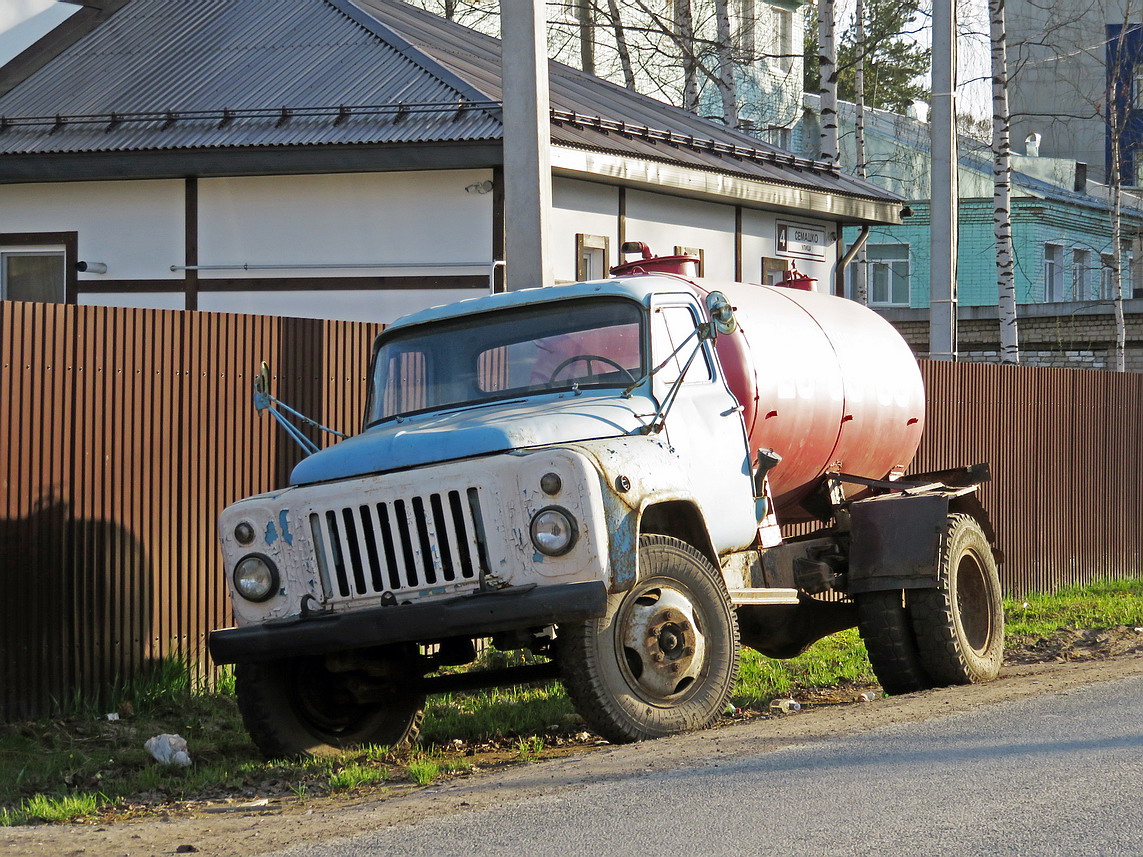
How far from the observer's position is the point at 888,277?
140 feet

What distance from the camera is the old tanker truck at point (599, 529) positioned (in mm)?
7016

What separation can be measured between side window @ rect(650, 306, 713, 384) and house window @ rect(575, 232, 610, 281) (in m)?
8.45

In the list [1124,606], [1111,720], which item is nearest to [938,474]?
[1111,720]

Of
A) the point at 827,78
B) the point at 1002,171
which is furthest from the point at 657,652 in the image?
the point at 1002,171

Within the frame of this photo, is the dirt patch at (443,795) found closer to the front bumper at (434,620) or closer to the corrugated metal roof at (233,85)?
the front bumper at (434,620)

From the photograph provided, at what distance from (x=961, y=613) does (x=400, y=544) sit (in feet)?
14.7

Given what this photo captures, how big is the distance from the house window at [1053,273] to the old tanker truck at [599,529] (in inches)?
1273

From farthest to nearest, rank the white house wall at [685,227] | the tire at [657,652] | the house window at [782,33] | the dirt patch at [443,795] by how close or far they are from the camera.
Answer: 1. the house window at [782,33]
2. the white house wall at [685,227]
3. the tire at [657,652]
4. the dirt patch at [443,795]

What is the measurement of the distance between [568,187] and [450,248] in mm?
1667

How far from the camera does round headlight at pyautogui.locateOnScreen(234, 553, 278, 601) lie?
7.41 m

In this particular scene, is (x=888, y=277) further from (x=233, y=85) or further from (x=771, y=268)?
(x=233, y=85)

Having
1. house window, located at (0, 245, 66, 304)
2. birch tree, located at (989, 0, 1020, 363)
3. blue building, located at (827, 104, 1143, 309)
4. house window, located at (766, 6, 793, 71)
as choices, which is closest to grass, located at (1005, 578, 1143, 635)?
birch tree, located at (989, 0, 1020, 363)

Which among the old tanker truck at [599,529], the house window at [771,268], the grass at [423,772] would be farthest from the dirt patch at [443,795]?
the house window at [771,268]

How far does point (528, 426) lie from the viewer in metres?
7.30
